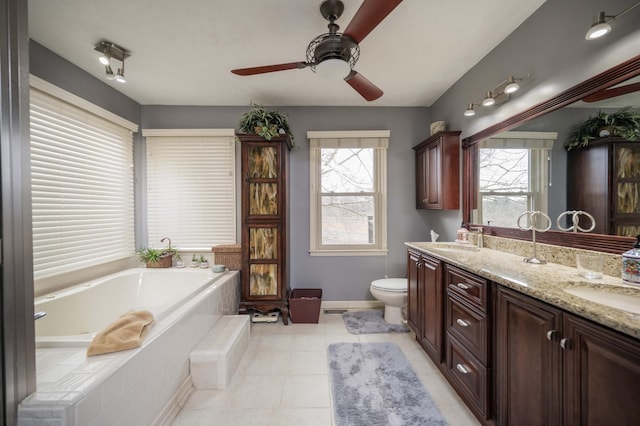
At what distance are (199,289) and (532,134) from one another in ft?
9.32

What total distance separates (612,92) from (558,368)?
1.39 m

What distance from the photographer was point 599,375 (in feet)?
2.67

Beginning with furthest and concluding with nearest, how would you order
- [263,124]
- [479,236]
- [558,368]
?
[263,124] → [479,236] → [558,368]

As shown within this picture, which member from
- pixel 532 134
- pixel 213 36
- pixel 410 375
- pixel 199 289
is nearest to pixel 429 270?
pixel 410 375

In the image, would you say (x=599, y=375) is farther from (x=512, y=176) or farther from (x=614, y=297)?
(x=512, y=176)

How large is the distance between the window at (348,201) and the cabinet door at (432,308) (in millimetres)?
1115

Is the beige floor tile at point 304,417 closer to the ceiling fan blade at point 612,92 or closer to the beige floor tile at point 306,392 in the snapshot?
the beige floor tile at point 306,392

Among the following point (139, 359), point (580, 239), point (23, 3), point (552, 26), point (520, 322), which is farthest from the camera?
point (552, 26)

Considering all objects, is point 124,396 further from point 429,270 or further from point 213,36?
point 213,36

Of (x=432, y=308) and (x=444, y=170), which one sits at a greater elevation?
(x=444, y=170)

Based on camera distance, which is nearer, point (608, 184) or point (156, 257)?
point (608, 184)

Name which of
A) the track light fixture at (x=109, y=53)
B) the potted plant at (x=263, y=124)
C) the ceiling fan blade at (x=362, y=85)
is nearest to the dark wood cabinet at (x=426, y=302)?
the ceiling fan blade at (x=362, y=85)

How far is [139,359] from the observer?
4.17 ft

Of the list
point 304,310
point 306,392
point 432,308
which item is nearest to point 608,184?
point 432,308
